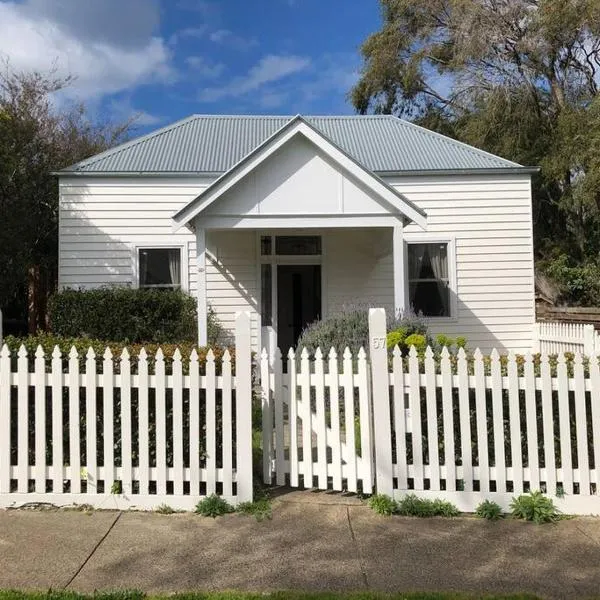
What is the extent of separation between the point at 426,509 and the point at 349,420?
964mm

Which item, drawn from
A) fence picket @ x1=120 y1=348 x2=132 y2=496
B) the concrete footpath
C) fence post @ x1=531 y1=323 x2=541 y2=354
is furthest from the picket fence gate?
fence post @ x1=531 y1=323 x2=541 y2=354

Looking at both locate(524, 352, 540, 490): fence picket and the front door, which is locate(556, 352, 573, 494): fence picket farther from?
the front door

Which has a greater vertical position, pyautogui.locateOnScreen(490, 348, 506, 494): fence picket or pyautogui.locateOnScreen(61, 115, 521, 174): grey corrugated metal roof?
pyautogui.locateOnScreen(61, 115, 521, 174): grey corrugated metal roof

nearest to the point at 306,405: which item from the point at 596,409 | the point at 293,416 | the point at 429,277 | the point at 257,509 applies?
the point at 293,416

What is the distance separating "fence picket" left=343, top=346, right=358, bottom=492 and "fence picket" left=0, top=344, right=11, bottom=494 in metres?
2.92

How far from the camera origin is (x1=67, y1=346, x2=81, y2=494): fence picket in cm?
503

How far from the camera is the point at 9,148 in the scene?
13266 millimetres

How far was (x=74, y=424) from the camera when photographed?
5062 millimetres

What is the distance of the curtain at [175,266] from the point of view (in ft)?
41.2

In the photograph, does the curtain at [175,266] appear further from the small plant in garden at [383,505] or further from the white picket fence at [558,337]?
the small plant in garden at [383,505]

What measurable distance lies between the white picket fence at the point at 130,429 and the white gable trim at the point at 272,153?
4954 mm

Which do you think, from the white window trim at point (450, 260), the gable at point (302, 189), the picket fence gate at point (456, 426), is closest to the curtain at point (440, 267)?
the white window trim at point (450, 260)

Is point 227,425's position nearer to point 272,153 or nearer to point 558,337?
point 272,153

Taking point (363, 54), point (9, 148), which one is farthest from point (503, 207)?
point (363, 54)
